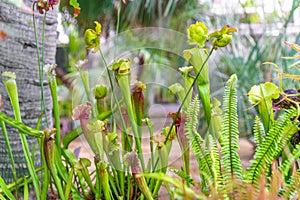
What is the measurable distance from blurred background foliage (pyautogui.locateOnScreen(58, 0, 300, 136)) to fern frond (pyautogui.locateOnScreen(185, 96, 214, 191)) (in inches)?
25.4

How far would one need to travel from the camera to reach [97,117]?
47 cm

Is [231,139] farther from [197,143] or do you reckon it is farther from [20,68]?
[20,68]

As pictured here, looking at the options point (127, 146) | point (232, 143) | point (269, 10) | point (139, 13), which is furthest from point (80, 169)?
point (139, 13)

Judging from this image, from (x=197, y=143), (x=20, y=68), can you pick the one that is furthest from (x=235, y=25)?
(x=197, y=143)

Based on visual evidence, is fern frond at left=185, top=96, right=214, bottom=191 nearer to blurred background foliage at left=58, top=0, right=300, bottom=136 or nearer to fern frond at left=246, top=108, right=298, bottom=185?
fern frond at left=246, top=108, right=298, bottom=185

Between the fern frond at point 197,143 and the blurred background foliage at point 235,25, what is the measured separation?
65 centimetres

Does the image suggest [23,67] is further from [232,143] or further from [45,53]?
[232,143]

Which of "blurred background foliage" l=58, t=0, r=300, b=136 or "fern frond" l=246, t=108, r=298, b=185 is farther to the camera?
"blurred background foliage" l=58, t=0, r=300, b=136

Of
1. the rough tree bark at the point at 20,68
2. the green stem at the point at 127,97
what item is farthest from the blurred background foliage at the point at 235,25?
the green stem at the point at 127,97

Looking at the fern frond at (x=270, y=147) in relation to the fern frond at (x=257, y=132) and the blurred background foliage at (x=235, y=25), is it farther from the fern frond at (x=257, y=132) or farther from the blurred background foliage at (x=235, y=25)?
the blurred background foliage at (x=235, y=25)

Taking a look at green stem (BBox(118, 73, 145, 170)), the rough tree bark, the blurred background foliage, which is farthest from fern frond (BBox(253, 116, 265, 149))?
the blurred background foliage

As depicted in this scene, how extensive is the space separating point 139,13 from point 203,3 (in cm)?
31

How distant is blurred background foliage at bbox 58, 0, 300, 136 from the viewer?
47.9 inches

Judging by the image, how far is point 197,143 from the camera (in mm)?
393
